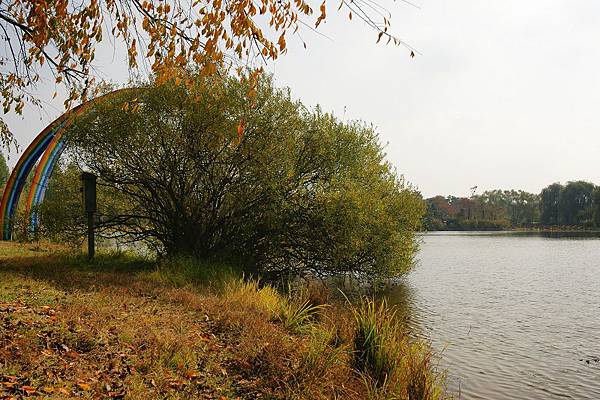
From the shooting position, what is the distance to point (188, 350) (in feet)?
19.7

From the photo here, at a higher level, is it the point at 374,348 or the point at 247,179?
the point at 247,179

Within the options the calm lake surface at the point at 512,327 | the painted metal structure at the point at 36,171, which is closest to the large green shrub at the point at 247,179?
the calm lake surface at the point at 512,327

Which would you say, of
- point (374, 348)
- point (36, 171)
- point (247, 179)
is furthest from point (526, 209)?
point (374, 348)

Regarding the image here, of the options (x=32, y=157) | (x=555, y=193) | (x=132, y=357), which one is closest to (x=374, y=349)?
(x=132, y=357)

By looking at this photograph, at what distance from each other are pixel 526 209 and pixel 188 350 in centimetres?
12086

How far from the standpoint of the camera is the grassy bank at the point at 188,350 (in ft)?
16.3

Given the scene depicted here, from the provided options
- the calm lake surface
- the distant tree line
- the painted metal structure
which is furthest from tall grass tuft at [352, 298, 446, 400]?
the distant tree line

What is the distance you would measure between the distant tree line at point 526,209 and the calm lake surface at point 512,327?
58141mm

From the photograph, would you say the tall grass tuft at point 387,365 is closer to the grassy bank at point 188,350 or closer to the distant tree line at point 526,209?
the grassy bank at point 188,350

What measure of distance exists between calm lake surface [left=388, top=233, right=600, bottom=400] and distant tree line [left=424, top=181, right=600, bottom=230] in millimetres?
58141

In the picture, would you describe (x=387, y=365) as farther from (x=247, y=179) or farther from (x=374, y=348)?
(x=247, y=179)

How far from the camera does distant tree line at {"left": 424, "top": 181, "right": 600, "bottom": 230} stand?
9362 cm

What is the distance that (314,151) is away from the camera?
15.8 metres

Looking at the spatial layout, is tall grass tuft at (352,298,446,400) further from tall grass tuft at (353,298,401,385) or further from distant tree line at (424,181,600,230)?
distant tree line at (424,181,600,230)
